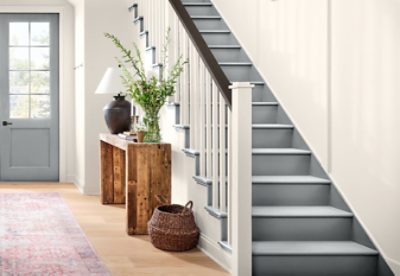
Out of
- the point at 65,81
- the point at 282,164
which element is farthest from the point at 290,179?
the point at 65,81

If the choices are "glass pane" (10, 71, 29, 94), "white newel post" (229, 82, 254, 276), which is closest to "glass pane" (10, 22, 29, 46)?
"glass pane" (10, 71, 29, 94)

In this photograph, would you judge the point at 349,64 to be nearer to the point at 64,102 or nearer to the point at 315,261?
the point at 315,261

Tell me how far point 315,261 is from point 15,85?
6255 millimetres

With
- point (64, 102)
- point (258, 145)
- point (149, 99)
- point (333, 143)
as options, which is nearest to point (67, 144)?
point (64, 102)

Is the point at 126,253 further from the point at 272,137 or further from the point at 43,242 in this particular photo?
the point at 272,137

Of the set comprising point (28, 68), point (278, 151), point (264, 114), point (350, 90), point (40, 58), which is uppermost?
point (40, 58)

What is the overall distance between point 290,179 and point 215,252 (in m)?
0.71

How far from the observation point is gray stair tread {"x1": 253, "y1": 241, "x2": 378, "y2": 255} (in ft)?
13.1

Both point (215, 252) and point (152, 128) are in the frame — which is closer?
point (215, 252)

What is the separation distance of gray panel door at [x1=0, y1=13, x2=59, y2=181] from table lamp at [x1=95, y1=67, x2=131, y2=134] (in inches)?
102

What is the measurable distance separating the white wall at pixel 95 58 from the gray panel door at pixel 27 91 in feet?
4.31

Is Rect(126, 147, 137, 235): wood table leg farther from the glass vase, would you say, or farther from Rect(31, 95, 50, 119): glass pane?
Rect(31, 95, 50, 119): glass pane

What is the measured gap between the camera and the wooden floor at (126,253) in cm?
427

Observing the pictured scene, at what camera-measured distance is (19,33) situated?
9.27m
